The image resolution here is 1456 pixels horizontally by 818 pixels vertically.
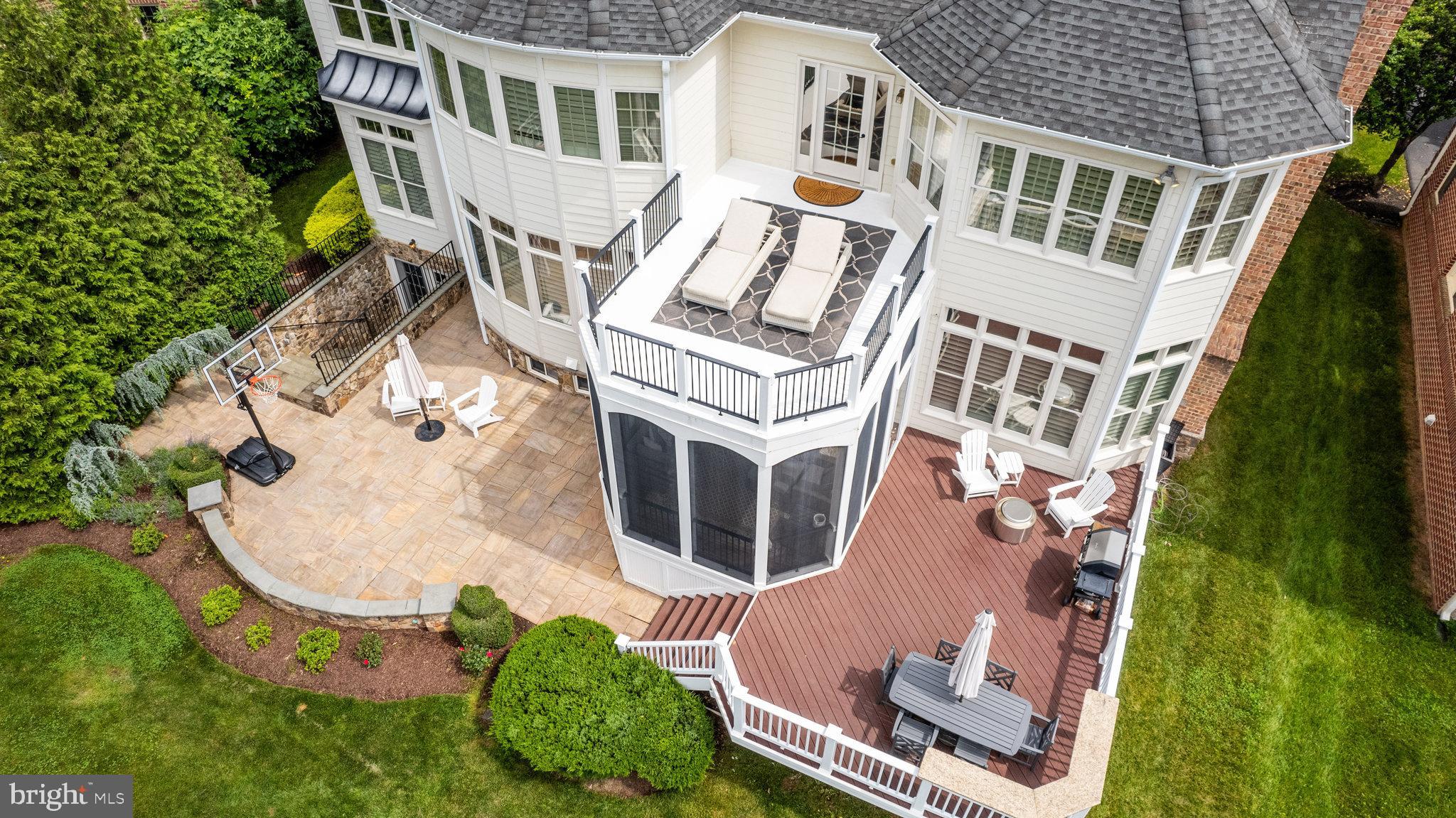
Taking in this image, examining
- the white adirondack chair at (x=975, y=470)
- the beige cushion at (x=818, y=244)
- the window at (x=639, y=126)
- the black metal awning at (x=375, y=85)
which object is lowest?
the white adirondack chair at (x=975, y=470)

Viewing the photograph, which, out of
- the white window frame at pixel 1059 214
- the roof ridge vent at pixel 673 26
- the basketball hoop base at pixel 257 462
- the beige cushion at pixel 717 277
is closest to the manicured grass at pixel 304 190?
the basketball hoop base at pixel 257 462

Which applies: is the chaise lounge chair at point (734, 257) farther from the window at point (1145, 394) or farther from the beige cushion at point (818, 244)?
the window at point (1145, 394)

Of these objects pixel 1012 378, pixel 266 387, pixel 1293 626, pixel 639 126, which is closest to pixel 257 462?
pixel 266 387

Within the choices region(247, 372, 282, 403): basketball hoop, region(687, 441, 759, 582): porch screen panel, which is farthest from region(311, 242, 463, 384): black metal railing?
region(687, 441, 759, 582): porch screen panel

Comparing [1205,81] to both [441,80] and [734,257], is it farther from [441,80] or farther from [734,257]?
[441,80]

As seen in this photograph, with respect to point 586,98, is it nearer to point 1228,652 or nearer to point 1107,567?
point 1107,567

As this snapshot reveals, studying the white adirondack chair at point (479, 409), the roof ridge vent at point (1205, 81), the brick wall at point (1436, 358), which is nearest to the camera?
the roof ridge vent at point (1205, 81)

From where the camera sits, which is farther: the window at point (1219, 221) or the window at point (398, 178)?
the window at point (398, 178)
